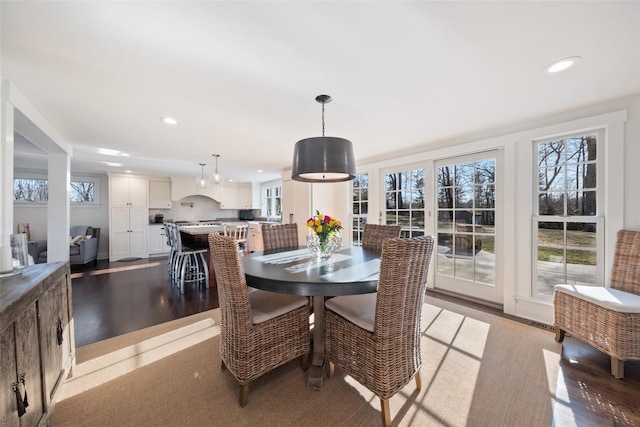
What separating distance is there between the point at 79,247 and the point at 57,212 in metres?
2.31

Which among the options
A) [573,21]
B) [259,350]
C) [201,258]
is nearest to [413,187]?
[573,21]

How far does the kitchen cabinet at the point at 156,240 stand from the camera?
6.29 metres

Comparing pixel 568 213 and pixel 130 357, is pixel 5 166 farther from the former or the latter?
pixel 568 213

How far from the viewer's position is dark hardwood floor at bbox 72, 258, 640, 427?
1431mm

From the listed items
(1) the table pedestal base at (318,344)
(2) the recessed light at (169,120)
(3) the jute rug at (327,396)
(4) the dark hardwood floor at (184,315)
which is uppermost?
(2) the recessed light at (169,120)

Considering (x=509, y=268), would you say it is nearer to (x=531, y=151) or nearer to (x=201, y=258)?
(x=531, y=151)

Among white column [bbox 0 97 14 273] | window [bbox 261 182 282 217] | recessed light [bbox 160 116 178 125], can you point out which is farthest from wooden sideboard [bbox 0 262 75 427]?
window [bbox 261 182 282 217]

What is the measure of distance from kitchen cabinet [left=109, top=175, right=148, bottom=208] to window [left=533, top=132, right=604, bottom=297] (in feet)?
25.2

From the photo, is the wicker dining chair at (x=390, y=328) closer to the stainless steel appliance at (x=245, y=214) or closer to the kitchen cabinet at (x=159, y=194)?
the kitchen cabinet at (x=159, y=194)

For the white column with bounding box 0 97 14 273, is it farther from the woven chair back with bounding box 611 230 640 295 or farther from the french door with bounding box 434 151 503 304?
the woven chair back with bounding box 611 230 640 295

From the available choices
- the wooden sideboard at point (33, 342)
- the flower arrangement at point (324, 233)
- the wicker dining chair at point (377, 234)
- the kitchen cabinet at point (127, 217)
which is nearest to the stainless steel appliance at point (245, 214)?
the kitchen cabinet at point (127, 217)

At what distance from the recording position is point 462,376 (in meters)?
1.72

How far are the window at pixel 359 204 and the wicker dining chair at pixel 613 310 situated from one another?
272cm

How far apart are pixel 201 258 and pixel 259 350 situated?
3142 mm
